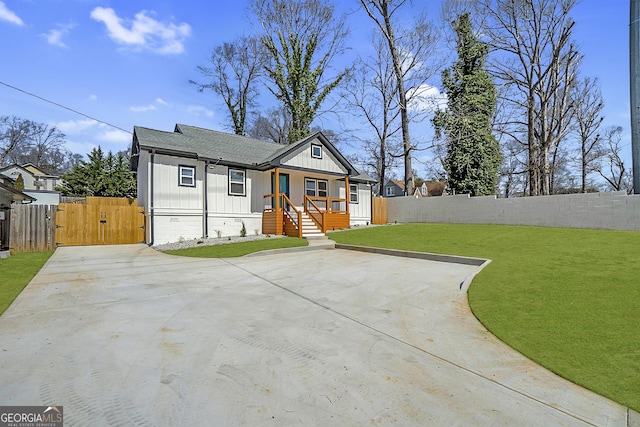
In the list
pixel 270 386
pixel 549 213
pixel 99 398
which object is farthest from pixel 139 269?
pixel 549 213

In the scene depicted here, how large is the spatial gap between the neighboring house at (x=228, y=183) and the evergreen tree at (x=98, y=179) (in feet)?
12.2

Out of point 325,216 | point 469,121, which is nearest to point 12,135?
point 325,216

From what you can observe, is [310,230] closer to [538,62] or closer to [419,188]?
[538,62]

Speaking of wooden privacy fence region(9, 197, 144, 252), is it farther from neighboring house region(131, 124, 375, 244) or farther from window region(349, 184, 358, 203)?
window region(349, 184, 358, 203)

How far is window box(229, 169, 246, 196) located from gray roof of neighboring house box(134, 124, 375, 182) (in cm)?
51

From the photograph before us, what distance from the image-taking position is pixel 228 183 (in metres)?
14.9

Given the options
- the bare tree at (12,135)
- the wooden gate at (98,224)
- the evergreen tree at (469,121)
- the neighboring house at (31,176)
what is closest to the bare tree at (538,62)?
the evergreen tree at (469,121)

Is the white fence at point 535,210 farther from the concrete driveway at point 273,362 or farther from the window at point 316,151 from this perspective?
the concrete driveway at point 273,362

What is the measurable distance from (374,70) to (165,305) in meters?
26.5

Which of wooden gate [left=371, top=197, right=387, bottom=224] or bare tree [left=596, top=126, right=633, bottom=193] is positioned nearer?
wooden gate [left=371, top=197, right=387, bottom=224]

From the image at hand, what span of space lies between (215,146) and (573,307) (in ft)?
52.4

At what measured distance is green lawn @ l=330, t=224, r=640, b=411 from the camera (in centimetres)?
264

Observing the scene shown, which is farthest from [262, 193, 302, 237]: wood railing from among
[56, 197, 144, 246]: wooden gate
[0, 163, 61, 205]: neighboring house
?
[0, 163, 61, 205]: neighboring house

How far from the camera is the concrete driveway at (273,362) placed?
206 cm
